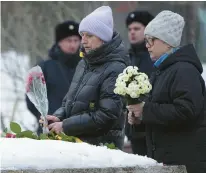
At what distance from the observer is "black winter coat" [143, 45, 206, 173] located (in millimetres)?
6633

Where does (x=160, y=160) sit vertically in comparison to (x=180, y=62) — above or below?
below

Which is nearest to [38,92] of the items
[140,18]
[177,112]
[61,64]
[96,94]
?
[96,94]

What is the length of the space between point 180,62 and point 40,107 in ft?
3.62

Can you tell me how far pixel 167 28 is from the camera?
7.12 metres

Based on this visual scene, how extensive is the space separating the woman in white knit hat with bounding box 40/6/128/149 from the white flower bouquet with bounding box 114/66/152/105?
71 cm

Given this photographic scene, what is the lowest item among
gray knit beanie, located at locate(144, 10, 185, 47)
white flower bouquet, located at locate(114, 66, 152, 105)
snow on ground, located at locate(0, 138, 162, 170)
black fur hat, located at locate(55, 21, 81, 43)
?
black fur hat, located at locate(55, 21, 81, 43)

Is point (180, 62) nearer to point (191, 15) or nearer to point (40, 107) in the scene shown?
point (40, 107)

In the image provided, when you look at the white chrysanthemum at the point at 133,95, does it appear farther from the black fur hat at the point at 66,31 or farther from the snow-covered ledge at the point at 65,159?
the black fur hat at the point at 66,31

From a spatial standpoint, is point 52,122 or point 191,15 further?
point 191,15

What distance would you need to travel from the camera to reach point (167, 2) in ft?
39.9

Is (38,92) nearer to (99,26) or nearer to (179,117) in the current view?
(99,26)

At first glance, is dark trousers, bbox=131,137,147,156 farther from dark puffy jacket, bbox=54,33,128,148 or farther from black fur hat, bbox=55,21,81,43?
black fur hat, bbox=55,21,81,43

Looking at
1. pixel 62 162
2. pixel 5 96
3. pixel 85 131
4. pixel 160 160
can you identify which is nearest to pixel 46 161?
pixel 62 162

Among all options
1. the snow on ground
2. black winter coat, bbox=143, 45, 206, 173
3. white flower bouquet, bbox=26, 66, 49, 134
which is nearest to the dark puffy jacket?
white flower bouquet, bbox=26, 66, 49, 134
